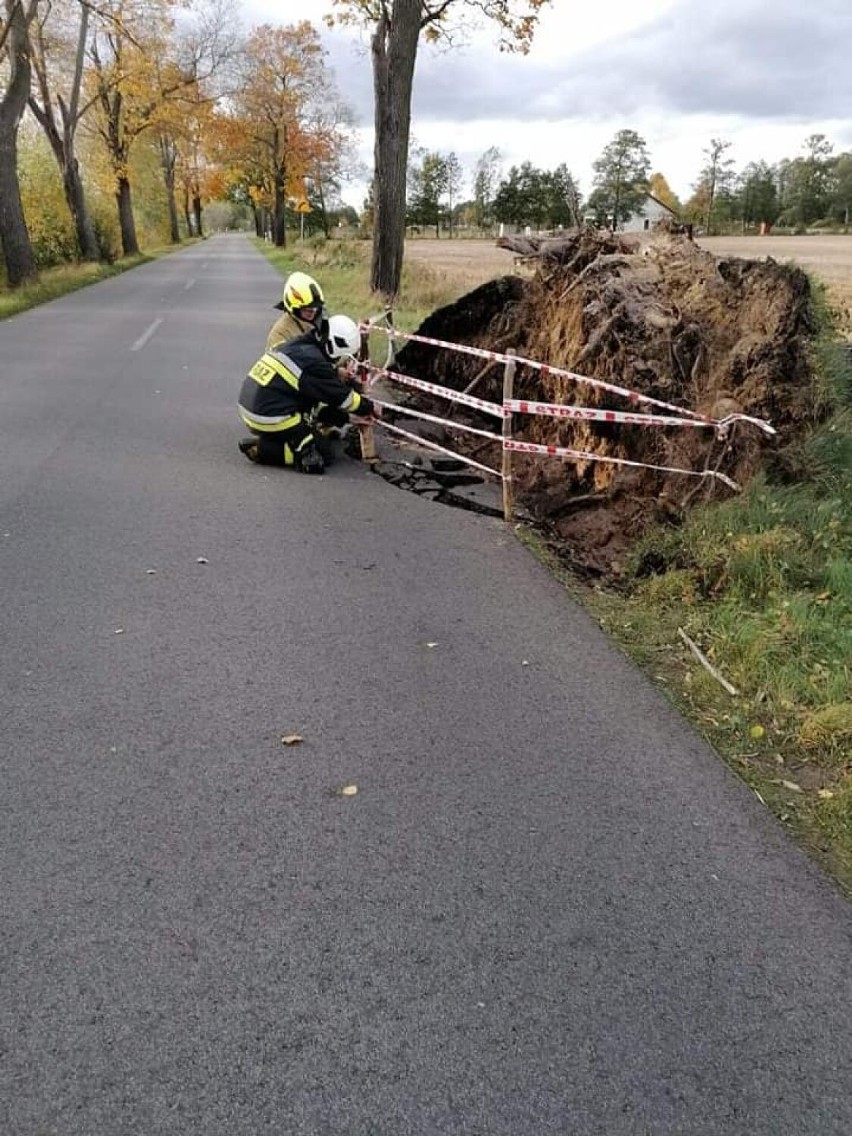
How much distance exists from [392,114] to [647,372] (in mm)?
10547

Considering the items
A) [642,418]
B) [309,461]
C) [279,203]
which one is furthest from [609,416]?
[279,203]

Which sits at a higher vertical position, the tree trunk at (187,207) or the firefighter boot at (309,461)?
the tree trunk at (187,207)

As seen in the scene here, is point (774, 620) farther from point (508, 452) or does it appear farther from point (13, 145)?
point (13, 145)

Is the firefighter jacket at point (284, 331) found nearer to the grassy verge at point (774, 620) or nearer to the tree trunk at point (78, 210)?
the grassy verge at point (774, 620)

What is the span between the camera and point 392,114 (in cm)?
1507

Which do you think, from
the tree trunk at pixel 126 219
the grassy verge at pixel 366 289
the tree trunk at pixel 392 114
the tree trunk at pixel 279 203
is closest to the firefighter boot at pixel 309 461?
the grassy verge at pixel 366 289

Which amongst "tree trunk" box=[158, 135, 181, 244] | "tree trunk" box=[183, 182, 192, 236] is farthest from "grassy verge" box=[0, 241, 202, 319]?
"tree trunk" box=[183, 182, 192, 236]

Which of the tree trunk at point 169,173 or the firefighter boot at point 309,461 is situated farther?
the tree trunk at point 169,173

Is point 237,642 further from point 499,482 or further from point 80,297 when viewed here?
point 80,297

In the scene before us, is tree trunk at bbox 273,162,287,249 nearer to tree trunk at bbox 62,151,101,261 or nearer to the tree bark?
tree trunk at bbox 62,151,101,261

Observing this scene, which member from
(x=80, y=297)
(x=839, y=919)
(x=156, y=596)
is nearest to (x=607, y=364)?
(x=156, y=596)

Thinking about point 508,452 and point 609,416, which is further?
point 508,452

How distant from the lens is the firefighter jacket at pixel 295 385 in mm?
7316

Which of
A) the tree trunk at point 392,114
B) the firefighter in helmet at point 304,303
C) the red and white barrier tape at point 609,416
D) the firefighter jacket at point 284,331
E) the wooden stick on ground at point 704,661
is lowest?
the wooden stick on ground at point 704,661
